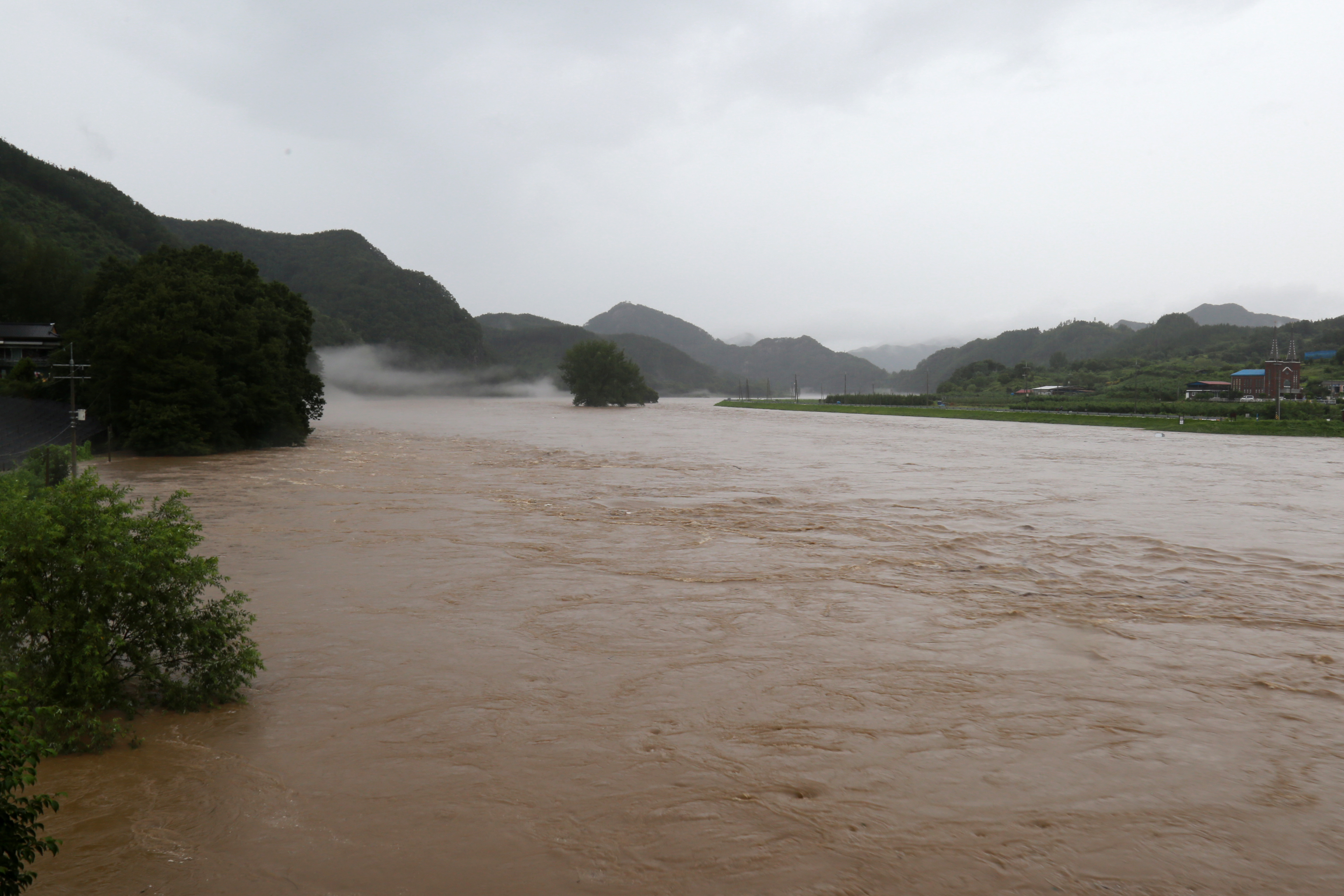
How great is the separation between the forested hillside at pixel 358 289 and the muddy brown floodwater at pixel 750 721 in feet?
539

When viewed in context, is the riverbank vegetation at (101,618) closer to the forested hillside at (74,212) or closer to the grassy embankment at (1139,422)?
the grassy embankment at (1139,422)

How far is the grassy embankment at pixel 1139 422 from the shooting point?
48.5 meters

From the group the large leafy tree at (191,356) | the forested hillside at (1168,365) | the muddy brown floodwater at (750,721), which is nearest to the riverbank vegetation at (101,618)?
the muddy brown floodwater at (750,721)

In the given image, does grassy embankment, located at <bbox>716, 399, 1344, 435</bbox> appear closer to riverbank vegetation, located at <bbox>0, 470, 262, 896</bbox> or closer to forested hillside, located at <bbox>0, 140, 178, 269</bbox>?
riverbank vegetation, located at <bbox>0, 470, 262, 896</bbox>

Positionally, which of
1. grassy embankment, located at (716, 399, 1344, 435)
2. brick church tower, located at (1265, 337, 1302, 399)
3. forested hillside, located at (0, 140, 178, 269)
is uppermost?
forested hillside, located at (0, 140, 178, 269)

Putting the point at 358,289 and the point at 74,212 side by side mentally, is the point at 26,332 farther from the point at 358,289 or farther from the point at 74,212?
the point at 358,289

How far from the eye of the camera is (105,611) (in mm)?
6137

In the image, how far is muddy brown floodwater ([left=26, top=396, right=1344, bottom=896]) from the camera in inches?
182

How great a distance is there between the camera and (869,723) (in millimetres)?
6609

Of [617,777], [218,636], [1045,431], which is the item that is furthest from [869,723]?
[1045,431]

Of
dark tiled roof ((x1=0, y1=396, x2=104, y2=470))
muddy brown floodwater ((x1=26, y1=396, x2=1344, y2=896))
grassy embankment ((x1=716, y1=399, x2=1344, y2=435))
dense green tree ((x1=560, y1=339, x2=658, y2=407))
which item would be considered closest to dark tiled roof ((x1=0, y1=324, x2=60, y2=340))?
dark tiled roof ((x1=0, y1=396, x2=104, y2=470))

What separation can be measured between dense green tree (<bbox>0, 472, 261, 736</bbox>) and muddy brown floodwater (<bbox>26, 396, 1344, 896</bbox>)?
0.41 metres

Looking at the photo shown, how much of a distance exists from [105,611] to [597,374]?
4487 inches

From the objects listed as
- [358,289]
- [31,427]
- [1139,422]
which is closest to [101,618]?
[31,427]
